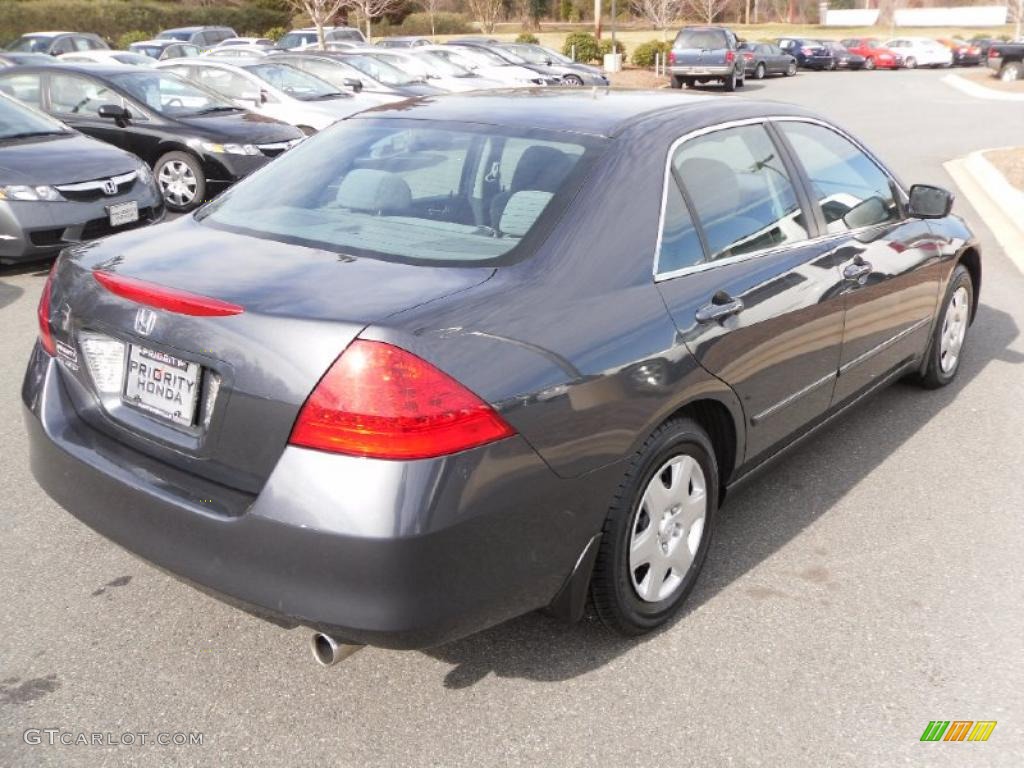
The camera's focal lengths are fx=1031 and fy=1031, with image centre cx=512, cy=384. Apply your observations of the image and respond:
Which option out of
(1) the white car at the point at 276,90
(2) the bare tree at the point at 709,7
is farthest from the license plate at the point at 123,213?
(2) the bare tree at the point at 709,7

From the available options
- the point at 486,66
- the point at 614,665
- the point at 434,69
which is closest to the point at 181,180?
the point at 614,665

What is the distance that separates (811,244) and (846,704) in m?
1.79

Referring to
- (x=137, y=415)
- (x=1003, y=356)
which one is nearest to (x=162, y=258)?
(x=137, y=415)

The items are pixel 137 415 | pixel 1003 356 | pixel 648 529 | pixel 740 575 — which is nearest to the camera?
pixel 137 415

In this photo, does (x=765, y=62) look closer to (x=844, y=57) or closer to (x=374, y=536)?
(x=844, y=57)

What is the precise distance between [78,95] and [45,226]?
14.5ft

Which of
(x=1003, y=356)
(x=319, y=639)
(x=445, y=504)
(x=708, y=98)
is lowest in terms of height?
(x=1003, y=356)

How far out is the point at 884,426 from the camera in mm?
5141

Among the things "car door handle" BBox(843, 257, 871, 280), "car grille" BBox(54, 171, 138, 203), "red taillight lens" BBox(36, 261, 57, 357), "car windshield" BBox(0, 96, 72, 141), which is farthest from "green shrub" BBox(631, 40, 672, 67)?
"red taillight lens" BBox(36, 261, 57, 357)

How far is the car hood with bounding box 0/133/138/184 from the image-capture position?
309 inches

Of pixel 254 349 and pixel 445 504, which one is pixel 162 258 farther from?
pixel 445 504

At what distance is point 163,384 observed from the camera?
9.00ft

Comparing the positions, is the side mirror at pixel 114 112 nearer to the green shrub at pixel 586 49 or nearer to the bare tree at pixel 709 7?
the green shrub at pixel 586 49

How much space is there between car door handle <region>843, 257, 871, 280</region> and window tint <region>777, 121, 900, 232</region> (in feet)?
0.51
